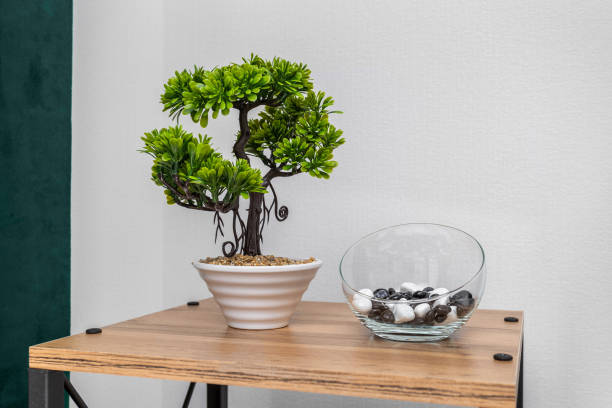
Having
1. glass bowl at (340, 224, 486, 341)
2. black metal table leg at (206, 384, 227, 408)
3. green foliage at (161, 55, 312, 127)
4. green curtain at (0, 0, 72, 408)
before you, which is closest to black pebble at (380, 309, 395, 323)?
glass bowl at (340, 224, 486, 341)

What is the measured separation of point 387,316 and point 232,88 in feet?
1.43

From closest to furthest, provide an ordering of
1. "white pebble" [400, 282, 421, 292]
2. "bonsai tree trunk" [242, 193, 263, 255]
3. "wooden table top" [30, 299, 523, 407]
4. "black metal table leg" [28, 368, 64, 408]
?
"wooden table top" [30, 299, 523, 407], "black metal table leg" [28, 368, 64, 408], "white pebble" [400, 282, 421, 292], "bonsai tree trunk" [242, 193, 263, 255]

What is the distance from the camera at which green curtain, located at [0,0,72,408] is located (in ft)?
4.25

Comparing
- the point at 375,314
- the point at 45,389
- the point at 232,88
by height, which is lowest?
the point at 45,389

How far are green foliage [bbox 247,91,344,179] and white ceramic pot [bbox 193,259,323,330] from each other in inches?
7.0

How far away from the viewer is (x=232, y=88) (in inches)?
36.7

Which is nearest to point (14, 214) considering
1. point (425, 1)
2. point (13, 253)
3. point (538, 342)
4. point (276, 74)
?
point (13, 253)

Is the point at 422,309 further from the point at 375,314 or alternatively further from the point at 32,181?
the point at 32,181

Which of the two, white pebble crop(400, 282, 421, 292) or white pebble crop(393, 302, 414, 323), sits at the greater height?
white pebble crop(400, 282, 421, 292)

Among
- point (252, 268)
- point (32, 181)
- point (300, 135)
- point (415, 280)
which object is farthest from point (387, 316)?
point (32, 181)

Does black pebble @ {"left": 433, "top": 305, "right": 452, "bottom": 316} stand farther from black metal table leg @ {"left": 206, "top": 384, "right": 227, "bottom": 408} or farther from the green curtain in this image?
→ the green curtain

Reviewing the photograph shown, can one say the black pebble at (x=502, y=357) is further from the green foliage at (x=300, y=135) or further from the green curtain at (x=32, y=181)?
the green curtain at (x=32, y=181)

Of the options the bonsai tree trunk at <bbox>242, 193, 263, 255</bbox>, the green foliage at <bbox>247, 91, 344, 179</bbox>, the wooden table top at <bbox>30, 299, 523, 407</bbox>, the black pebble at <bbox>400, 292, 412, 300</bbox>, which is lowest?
the wooden table top at <bbox>30, 299, 523, 407</bbox>

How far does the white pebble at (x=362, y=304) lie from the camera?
0.87 metres
